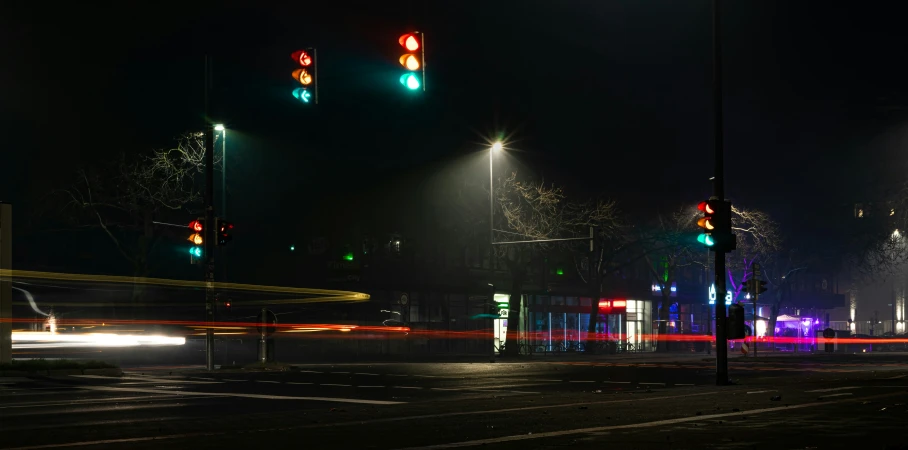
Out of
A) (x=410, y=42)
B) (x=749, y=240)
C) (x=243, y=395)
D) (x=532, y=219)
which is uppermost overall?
(x=410, y=42)

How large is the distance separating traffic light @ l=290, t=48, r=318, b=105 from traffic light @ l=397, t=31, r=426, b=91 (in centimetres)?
233

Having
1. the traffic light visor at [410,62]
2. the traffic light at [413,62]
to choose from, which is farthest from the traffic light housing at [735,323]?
the traffic light visor at [410,62]

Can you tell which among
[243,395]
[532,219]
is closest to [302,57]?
[243,395]

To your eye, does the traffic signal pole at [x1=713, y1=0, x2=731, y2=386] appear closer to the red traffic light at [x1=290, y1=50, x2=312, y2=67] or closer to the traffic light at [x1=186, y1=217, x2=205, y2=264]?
the red traffic light at [x1=290, y1=50, x2=312, y2=67]

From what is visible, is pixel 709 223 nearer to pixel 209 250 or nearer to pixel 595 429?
pixel 595 429

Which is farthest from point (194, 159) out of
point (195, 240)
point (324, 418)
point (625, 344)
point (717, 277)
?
point (625, 344)

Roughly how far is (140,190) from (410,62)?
2431cm

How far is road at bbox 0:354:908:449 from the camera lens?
37.7 feet

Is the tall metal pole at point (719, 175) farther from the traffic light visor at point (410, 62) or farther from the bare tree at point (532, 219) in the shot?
the bare tree at point (532, 219)

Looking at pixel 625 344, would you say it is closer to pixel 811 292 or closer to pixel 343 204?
pixel 343 204

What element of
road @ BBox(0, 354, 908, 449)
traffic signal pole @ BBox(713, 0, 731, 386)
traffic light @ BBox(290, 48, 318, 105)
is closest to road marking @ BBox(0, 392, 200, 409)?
road @ BBox(0, 354, 908, 449)

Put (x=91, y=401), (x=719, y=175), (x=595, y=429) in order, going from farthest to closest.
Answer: (x=719, y=175) < (x=91, y=401) < (x=595, y=429)

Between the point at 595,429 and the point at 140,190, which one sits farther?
the point at 140,190

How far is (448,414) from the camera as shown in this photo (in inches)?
590
